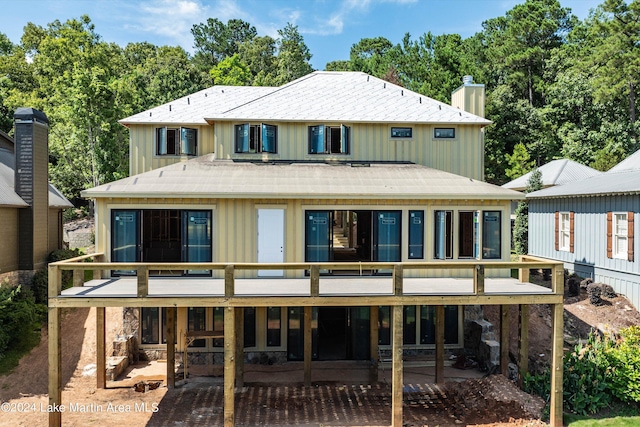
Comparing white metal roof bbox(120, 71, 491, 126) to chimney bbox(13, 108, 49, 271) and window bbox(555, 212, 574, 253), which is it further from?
window bbox(555, 212, 574, 253)

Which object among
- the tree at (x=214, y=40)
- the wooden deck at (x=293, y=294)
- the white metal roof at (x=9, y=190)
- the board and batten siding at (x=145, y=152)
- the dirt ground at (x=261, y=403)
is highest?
the tree at (x=214, y=40)

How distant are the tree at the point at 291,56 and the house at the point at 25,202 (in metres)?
32.3

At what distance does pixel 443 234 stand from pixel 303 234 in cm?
385

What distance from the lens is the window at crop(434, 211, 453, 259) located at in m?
12.0

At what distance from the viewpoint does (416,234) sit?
12047mm

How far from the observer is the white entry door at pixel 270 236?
11680 millimetres

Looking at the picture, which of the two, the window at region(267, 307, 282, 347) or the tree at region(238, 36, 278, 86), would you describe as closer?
the window at region(267, 307, 282, 347)

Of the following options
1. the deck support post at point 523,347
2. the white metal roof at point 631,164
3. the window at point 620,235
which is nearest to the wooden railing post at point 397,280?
the deck support post at point 523,347

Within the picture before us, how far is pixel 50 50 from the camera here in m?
34.2

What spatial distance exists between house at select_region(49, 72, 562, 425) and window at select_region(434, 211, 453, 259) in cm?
4

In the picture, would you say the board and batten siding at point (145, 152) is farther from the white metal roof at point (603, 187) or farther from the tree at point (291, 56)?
the tree at point (291, 56)

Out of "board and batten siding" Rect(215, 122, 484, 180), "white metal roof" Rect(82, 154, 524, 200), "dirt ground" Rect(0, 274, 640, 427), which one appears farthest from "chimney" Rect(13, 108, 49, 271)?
"board and batten siding" Rect(215, 122, 484, 180)

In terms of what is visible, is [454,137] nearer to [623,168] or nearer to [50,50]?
[623,168]

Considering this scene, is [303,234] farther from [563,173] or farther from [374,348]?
[563,173]
